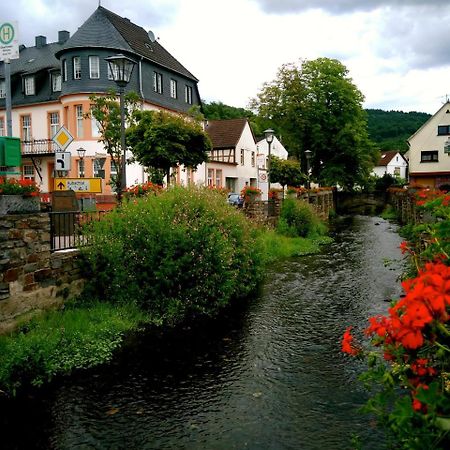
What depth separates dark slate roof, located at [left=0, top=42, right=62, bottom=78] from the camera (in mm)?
36188

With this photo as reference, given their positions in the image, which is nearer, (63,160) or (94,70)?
(63,160)

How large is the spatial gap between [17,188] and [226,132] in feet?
130

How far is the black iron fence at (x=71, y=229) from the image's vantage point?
28.9 ft

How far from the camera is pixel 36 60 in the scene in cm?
3822

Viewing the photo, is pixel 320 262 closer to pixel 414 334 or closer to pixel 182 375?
pixel 182 375

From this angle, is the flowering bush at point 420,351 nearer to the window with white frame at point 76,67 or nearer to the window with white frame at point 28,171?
the window with white frame at point 76,67

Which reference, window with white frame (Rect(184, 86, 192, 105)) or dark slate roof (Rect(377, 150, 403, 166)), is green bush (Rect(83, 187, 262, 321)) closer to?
window with white frame (Rect(184, 86, 192, 105))

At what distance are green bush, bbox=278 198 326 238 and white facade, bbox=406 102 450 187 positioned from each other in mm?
29617

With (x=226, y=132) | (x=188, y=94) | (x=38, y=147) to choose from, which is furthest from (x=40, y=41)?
(x=226, y=132)

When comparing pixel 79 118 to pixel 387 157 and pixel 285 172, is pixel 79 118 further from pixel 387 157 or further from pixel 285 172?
pixel 387 157

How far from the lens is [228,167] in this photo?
43875 mm

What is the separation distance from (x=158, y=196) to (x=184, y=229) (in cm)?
136

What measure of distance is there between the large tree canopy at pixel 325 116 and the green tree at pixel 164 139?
28.6m

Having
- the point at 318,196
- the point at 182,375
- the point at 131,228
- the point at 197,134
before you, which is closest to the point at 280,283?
the point at 131,228
